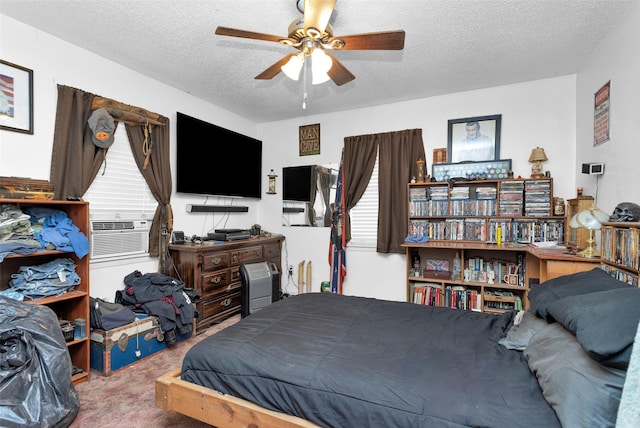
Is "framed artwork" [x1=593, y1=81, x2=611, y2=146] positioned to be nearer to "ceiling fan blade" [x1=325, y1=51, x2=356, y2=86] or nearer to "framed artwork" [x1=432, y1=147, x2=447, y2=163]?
"framed artwork" [x1=432, y1=147, x2=447, y2=163]

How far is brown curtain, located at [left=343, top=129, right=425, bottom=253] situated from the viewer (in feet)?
12.2

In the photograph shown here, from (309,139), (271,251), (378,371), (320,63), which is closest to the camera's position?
(378,371)

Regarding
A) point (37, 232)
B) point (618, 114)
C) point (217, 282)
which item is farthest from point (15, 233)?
point (618, 114)

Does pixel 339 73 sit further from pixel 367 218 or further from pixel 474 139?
pixel 367 218

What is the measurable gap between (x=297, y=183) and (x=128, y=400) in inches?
121

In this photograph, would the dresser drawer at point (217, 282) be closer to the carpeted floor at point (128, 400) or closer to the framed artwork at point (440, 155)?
the carpeted floor at point (128, 400)

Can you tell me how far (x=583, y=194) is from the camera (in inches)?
113

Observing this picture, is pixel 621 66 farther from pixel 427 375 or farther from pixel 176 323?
pixel 176 323

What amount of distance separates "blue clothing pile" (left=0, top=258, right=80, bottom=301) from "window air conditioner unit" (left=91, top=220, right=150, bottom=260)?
0.42 m

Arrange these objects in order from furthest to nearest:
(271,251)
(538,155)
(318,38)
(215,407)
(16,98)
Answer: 1. (271,251)
2. (538,155)
3. (16,98)
4. (318,38)
5. (215,407)

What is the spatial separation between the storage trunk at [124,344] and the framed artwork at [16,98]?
5.26 feet

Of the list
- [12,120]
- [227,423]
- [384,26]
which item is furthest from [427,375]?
[12,120]

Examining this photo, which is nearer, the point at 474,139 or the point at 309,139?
the point at 474,139

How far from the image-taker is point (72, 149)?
2566 millimetres
